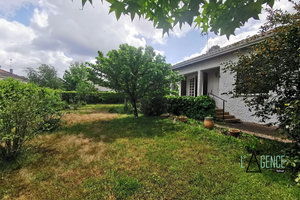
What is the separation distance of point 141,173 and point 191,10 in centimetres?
292

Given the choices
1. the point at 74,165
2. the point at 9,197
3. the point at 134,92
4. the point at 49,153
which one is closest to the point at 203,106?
the point at 134,92

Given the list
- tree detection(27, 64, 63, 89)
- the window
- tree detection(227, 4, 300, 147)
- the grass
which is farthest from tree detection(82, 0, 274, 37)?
tree detection(27, 64, 63, 89)

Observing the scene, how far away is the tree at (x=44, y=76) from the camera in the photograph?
22203 mm

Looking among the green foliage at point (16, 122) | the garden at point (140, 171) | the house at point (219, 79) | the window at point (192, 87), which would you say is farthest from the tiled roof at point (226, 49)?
the green foliage at point (16, 122)

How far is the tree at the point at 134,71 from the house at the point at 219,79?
9.17 ft

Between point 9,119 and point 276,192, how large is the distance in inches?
217

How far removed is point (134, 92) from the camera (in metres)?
7.30

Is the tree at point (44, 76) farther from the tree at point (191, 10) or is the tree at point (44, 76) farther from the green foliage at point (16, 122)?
the tree at point (191, 10)

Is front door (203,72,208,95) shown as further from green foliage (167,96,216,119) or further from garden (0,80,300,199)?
garden (0,80,300,199)

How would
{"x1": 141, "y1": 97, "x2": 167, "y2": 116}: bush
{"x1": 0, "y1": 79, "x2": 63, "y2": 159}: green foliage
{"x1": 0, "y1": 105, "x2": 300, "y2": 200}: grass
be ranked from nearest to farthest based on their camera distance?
1. {"x1": 0, "y1": 105, "x2": 300, "y2": 200}: grass
2. {"x1": 0, "y1": 79, "x2": 63, "y2": 159}: green foliage
3. {"x1": 141, "y1": 97, "x2": 167, "y2": 116}: bush

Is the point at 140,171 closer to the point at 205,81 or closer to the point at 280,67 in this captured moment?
the point at 280,67

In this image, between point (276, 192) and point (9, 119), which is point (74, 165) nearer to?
point (9, 119)

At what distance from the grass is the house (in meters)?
3.54

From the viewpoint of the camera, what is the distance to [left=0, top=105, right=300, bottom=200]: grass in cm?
197
